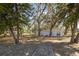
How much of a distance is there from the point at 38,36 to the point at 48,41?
15 cm

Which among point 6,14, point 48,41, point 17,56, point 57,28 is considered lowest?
point 17,56

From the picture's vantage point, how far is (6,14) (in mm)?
2828

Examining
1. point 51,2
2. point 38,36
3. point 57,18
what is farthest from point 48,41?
point 51,2

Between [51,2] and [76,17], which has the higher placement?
[51,2]

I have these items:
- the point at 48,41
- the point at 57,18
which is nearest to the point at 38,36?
the point at 48,41

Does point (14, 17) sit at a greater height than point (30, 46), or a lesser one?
greater

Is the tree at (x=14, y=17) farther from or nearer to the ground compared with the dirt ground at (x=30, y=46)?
farther from the ground

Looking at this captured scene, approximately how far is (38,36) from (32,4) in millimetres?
433

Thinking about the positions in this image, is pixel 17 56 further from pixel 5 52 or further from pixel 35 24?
pixel 35 24

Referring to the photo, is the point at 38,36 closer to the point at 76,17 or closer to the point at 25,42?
the point at 25,42

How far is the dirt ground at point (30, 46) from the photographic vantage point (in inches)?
111

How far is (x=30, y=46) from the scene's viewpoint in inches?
112

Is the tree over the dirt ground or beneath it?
over

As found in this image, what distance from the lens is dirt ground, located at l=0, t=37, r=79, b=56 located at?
2832mm
